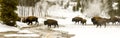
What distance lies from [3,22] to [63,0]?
105 meters

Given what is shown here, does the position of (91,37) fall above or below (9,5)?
below

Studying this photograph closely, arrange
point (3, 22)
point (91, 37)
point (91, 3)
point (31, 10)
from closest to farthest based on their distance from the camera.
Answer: point (91, 37), point (3, 22), point (91, 3), point (31, 10)

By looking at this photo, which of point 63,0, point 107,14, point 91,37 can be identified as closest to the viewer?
point 91,37

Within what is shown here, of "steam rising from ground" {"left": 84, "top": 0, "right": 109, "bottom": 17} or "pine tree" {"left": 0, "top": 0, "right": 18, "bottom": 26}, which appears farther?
"steam rising from ground" {"left": 84, "top": 0, "right": 109, "bottom": 17}

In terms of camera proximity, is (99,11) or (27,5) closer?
(99,11)

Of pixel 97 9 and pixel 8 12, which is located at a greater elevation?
pixel 8 12

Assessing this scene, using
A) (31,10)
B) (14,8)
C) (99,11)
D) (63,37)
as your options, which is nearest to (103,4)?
(99,11)

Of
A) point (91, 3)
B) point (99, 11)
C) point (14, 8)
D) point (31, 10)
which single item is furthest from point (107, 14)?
point (14, 8)

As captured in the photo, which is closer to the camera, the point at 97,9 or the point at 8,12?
the point at 8,12

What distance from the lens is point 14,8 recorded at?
41.8m

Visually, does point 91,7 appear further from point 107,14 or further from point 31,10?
point 31,10

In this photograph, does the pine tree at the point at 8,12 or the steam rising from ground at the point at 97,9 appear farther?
the steam rising from ground at the point at 97,9

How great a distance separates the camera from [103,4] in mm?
89812

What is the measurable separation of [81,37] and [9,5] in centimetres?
1555
